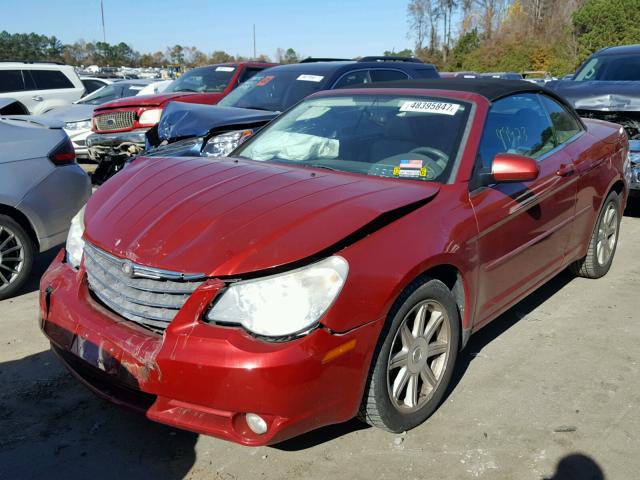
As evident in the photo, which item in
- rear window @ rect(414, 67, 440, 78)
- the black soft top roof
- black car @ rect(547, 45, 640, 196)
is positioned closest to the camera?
the black soft top roof

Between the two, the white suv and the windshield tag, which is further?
the white suv

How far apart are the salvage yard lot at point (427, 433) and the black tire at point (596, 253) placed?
1.04 metres

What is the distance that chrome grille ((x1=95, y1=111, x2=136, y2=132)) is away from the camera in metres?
8.73

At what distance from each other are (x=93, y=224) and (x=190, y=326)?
0.97 metres

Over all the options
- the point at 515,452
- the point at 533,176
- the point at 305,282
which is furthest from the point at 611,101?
the point at 305,282

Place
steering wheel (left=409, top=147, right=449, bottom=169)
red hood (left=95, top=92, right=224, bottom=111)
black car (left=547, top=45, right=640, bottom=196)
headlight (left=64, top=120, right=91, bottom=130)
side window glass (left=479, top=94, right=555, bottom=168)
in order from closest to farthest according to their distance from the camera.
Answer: steering wheel (left=409, top=147, right=449, bottom=169) → side window glass (left=479, top=94, right=555, bottom=168) → black car (left=547, top=45, right=640, bottom=196) → red hood (left=95, top=92, right=224, bottom=111) → headlight (left=64, top=120, right=91, bottom=130)

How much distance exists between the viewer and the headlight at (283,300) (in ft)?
7.88

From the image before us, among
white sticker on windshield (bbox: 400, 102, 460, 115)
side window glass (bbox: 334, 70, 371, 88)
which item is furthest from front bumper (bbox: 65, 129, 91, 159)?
white sticker on windshield (bbox: 400, 102, 460, 115)

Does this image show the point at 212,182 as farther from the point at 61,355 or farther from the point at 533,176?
the point at 533,176

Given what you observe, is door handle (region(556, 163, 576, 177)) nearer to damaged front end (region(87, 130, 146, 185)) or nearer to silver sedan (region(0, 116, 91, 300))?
silver sedan (region(0, 116, 91, 300))

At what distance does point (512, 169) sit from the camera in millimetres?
3279

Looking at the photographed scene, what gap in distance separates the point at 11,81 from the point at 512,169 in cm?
1307

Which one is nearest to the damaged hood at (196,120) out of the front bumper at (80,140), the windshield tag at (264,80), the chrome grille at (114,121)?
the windshield tag at (264,80)

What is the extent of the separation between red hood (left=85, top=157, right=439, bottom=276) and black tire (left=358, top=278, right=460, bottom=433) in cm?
41
